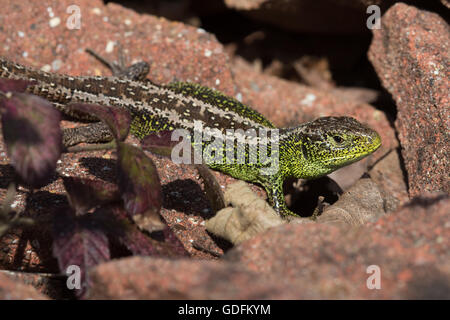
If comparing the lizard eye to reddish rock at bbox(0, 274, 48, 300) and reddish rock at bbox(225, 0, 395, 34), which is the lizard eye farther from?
reddish rock at bbox(0, 274, 48, 300)

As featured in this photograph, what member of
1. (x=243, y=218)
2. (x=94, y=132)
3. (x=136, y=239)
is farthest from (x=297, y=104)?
(x=136, y=239)

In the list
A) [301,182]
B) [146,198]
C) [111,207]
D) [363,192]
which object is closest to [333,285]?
[146,198]

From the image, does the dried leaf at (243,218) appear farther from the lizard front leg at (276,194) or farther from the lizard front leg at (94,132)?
the lizard front leg at (94,132)

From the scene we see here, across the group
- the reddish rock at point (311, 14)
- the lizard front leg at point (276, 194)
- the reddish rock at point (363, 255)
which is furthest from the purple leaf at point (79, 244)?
the reddish rock at point (311, 14)

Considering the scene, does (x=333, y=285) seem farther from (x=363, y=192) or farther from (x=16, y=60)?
(x=16, y=60)

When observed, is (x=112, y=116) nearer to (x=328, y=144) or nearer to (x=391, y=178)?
(x=328, y=144)

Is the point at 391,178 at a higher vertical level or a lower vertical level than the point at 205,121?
lower
